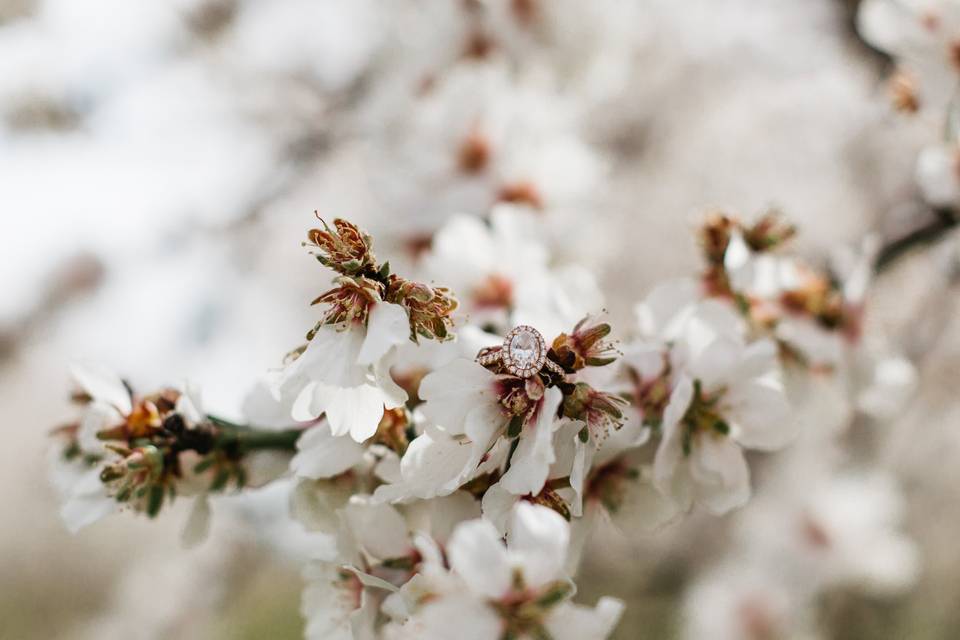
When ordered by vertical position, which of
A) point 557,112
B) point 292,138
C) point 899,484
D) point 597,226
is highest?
point 292,138

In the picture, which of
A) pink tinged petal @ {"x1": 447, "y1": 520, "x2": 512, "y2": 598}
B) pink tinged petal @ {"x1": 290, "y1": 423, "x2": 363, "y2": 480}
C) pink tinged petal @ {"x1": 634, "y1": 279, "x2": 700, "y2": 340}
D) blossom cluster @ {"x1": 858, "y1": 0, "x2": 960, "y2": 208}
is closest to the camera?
pink tinged petal @ {"x1": 447, "y1": 520, "x2": 512, "y2": 598}

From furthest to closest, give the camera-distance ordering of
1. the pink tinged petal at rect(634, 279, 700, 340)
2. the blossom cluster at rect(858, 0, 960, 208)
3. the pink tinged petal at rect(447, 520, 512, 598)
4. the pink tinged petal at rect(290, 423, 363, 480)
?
the blossom cluster at rect(858, 0, 960, 208) < the pink tinged petal at rect(634, 279, 700, 340) < the pink tinged petal at rect(290, 423, 363, 480) < the pink tinged petal at rect(447, 520, 512, 598)

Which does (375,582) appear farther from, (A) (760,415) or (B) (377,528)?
(A) (760,415)

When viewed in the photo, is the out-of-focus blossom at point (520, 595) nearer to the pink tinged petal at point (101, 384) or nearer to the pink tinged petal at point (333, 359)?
the pink tinged petal at point (333, 359)

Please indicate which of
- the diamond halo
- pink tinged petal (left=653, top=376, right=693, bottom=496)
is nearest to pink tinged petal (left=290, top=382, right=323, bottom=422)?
the diamond halo

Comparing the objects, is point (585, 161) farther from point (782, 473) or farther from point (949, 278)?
point (782, 473)

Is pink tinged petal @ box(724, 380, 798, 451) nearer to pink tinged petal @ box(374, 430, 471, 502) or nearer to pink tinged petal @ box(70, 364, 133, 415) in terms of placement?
pink tinged petal @ box(374, 430, 471, 502)

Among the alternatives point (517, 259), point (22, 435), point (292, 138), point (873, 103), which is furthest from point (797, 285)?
point (22, 435)
